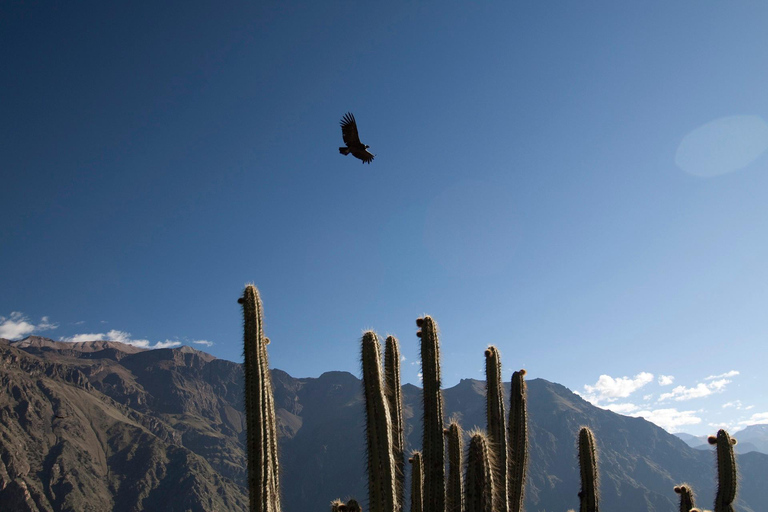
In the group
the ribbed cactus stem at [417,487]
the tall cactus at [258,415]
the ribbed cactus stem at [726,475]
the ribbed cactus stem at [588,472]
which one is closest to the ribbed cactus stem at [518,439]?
the ribbed cactus stem at [588,472]

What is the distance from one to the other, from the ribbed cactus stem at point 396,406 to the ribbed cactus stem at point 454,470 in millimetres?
813

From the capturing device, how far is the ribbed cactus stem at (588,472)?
30.5ft

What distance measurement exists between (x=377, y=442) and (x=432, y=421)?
1353mm

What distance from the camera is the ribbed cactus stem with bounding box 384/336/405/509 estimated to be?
7.68 meters

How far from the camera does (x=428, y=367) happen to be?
8.34m

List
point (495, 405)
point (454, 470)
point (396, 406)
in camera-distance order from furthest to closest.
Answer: point (495, 405) < point (396, 406) < point (454, 470)

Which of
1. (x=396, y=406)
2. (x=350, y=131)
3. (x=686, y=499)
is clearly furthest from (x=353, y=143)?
(x=686, y=499)

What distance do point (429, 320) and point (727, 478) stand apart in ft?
20.6

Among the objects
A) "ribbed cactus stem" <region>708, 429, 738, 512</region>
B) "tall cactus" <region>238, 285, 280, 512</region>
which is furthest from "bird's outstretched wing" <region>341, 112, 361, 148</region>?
"ribbed cactus stem" <region>708, 429, 738, 512</region>

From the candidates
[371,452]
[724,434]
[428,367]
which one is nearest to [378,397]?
[371,452]

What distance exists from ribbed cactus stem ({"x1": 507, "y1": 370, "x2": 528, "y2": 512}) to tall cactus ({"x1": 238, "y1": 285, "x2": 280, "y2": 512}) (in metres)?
4.52

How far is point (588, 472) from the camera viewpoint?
31.1ft

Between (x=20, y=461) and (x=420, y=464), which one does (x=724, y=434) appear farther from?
(x=20, y=461)

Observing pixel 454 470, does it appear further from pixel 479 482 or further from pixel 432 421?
pixel 479 482
